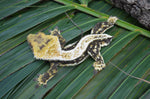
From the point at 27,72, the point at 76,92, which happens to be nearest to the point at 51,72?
the point at 27,72

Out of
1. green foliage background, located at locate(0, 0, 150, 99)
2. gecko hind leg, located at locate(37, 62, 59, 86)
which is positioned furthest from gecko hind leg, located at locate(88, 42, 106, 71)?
gecko hind leg, located at locate(37, 62, 59, 86)

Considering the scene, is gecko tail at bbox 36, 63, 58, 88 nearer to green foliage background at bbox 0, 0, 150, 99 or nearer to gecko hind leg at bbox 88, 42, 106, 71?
green foliage background at bbox 0, 0, 150, 99

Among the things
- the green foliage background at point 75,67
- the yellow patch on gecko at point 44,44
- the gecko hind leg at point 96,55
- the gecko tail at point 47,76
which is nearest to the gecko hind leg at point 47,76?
the gecko tail at point 47,76

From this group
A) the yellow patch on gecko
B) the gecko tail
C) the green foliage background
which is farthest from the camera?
the yellow patch on gecko

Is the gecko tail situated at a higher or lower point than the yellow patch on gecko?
lower

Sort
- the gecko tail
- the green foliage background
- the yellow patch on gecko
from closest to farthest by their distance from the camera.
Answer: the green foliage background < the gecko tail < the yellow patch on gecko

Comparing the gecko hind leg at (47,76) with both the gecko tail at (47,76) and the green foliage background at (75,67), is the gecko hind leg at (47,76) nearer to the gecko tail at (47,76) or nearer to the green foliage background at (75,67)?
the gecko tail at (47,76)

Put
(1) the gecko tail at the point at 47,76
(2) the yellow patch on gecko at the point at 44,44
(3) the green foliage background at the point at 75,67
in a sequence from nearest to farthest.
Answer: (3) the green foliage background at the point at 75,67
(1) the gecko tail at the point at 47,76
(2) the yellow patch on gecko at the point at 44,44

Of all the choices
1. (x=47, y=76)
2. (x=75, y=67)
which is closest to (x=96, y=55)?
(x=75, y=67)

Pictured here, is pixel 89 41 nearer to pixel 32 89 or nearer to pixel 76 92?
pixel 76 92
